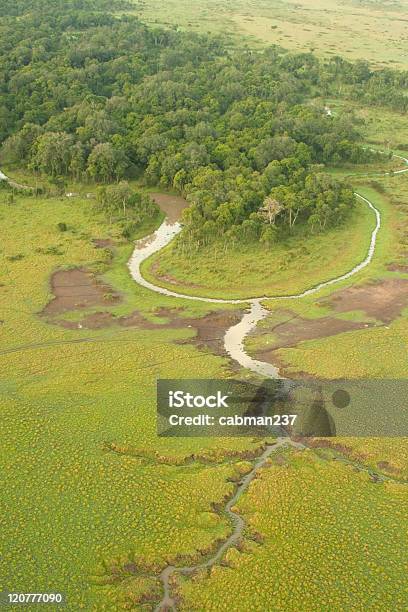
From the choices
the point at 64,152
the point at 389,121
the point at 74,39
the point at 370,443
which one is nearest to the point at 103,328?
the point at 370,443

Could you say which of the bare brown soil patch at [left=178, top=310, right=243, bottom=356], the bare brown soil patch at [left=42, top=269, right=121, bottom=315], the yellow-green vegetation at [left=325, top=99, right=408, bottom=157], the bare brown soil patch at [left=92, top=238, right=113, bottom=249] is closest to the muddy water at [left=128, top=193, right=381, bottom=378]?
the bare brown soil patch at [left=178, top=310, right=243, bottom=356]

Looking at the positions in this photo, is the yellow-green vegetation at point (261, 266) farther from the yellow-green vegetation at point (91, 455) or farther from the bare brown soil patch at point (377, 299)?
the yellow-green vegetation at point (91, 455)

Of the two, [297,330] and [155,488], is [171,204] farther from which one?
[155,488]

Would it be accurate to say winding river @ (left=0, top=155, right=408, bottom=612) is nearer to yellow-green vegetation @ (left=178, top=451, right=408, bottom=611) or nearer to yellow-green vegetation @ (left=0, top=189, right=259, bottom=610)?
yellow-green vegetation @ (left=178, top=451, right=408, bottom=611)

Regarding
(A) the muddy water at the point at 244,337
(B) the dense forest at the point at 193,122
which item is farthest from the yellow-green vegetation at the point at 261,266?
(A) the muddy water at the point at 244,337

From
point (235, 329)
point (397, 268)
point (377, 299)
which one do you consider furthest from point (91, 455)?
point (397, 268)

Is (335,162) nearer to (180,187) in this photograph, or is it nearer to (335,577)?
(180,187)
